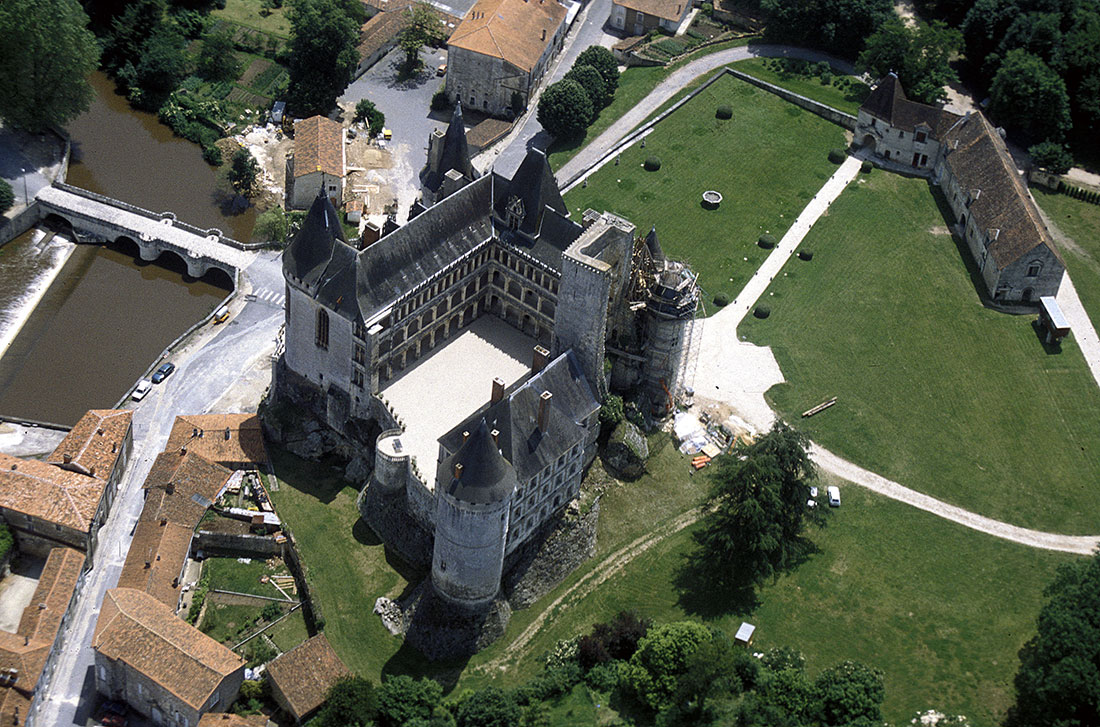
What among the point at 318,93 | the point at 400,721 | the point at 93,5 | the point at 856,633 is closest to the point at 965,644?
the point at 856,633

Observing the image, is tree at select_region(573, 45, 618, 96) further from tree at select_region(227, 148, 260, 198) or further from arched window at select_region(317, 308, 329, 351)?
arched window at select_region(317, 308, 329, 351)

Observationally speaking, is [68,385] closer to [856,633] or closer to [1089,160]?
[856,633]

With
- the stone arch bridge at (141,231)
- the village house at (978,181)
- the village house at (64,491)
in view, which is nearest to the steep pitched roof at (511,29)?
the stone arch bridge at (141,231)

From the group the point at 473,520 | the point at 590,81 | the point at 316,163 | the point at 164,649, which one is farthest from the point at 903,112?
the point at 164,649

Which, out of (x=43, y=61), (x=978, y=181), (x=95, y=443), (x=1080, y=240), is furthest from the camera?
(x=1080, y=240)

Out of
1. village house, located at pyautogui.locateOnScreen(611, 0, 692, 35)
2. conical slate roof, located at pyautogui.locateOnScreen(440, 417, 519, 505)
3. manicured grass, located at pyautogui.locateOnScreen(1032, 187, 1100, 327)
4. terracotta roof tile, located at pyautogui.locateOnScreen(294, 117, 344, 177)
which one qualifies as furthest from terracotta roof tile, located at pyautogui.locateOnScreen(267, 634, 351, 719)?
village house, located at pyautogui.locateOnScreen(611, 0, 692, 35)

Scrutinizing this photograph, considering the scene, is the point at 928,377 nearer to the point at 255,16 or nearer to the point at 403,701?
the point at 403,701

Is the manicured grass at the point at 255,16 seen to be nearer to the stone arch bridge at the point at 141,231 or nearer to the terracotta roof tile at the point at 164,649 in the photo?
the stone arch bridge at the point at 141,231
